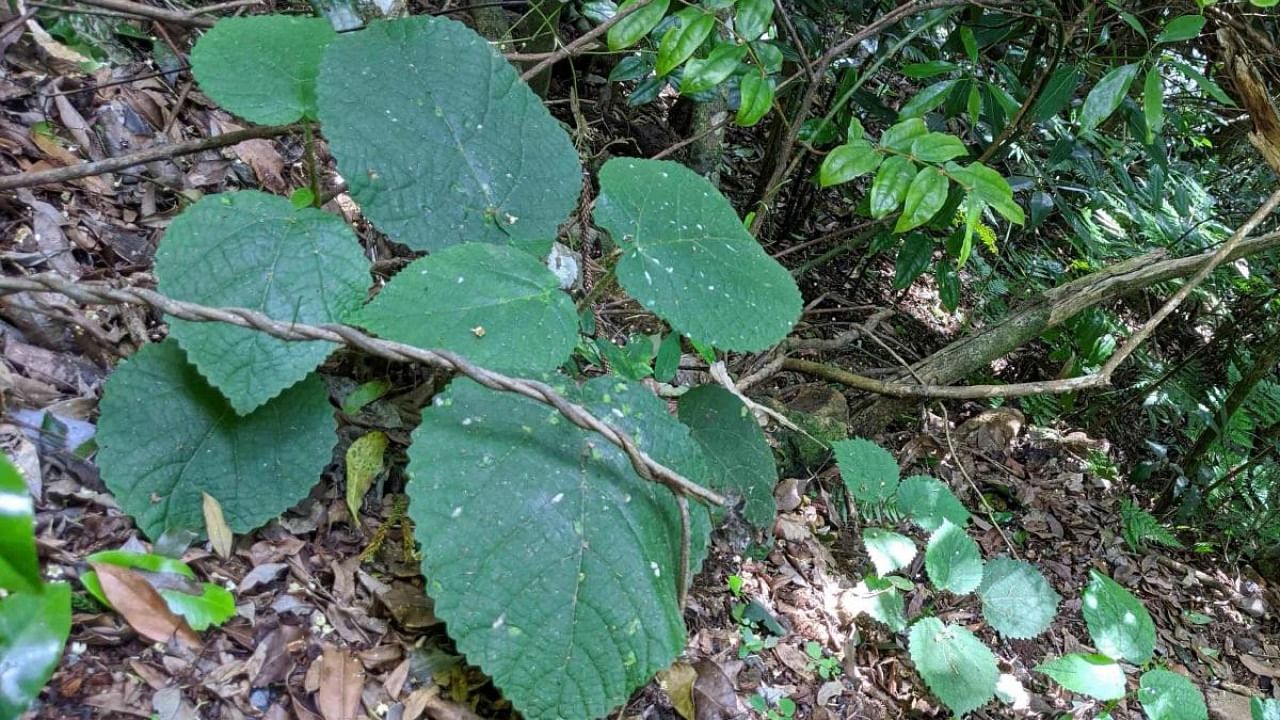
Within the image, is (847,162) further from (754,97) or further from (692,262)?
(692,262)

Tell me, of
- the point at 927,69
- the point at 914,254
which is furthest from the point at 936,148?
the point at 914,254

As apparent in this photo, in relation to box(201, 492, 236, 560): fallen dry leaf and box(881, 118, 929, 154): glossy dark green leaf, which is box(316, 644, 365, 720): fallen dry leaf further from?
box(881, 118, 929, 154): glossy dark green leaf

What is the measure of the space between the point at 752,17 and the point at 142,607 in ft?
5.37

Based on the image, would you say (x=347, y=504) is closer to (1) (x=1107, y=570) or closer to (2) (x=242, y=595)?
(2) (x=242, y=595)

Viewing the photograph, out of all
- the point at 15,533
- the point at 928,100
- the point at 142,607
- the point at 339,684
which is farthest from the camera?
the point at 928,100

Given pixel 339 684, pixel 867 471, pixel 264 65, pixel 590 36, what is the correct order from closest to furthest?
pixel 339 684
pixel 264 65
pixel 590 36
pixel 867 471

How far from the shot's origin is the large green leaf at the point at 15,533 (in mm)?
731

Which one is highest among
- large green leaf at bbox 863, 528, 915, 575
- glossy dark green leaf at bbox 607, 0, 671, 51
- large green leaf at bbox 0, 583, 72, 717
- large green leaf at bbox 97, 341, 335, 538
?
glossy dark green leaf at bbox 607, 0, 671, 51

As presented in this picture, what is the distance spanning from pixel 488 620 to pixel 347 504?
452 millimetres

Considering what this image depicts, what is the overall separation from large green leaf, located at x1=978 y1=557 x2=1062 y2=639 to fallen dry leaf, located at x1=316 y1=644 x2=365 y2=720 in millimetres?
1497

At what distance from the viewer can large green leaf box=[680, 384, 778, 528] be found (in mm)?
1812

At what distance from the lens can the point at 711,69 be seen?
187 cm

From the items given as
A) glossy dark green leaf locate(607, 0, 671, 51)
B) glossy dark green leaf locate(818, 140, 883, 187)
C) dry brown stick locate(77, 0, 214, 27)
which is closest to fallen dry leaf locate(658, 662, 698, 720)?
glossy dark green leaf locate(818, 140, 883, 187)

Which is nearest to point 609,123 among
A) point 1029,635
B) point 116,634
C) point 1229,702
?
point 1029,635
